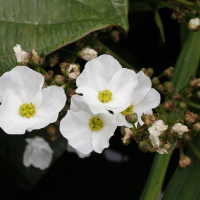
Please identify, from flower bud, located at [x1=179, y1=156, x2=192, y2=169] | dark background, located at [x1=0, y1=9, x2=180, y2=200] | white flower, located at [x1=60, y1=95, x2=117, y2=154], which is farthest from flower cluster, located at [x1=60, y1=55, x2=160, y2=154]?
dark background, located at [x1=0, y1=9, x2=180, y2=200]

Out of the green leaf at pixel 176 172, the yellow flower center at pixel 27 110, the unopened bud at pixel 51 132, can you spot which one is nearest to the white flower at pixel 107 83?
the yellow flower center at pixel 27 110

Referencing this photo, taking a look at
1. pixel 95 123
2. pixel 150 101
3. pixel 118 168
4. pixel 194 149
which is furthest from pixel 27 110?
pixel 118 168

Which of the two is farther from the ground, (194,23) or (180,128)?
(194,23)

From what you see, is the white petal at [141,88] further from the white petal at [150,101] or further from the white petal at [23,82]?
the white petal at [23,82]

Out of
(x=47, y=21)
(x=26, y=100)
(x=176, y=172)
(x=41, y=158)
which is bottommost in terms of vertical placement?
(x=41, y=158)

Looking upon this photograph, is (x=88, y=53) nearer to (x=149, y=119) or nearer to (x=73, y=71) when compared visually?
(x=73, y=71)

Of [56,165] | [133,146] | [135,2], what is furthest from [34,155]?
[135,2]

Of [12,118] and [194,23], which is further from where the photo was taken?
[194,23]
